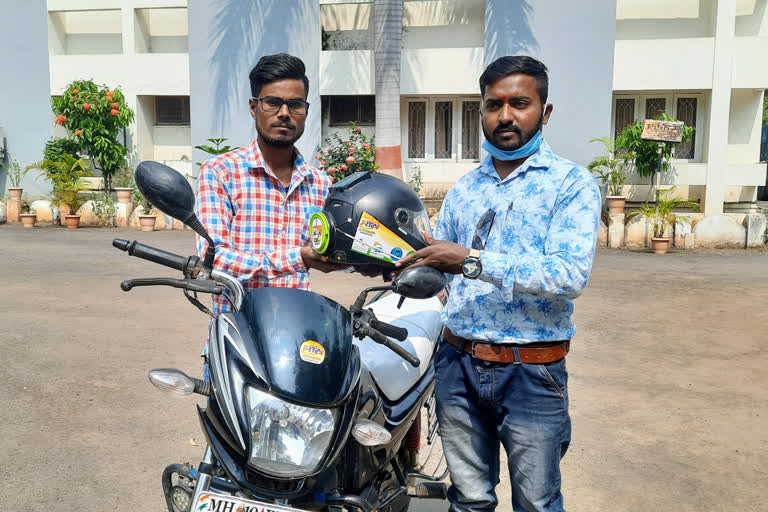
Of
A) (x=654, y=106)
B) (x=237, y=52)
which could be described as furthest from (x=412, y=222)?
(x=654, y=106)

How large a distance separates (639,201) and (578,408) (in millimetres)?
12527

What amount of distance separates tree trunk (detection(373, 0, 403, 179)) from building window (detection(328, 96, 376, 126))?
3957 mm

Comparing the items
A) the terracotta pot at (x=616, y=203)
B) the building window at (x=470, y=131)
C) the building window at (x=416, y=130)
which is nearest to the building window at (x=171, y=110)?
the building window at (x=416, y=130)

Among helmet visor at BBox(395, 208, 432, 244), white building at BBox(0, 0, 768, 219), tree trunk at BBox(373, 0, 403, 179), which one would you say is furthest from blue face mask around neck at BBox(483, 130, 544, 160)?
white building at BBox(0, 0, 768, 219)

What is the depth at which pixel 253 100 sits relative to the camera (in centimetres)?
272

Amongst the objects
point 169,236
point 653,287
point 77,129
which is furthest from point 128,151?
point 653,287

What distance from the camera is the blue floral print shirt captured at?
6.73 feet

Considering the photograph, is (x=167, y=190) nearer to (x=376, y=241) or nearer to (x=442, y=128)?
(x=376, y=241)

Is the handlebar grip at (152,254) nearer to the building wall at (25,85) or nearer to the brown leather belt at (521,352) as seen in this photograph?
the brown leather belt at (521,352)

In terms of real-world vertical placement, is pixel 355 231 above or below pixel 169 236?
above

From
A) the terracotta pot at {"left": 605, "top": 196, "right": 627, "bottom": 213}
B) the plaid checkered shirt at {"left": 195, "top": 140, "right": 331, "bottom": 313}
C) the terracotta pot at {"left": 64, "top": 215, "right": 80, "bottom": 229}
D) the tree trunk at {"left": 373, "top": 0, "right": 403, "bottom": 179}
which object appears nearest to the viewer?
the plaid checkered shirt at {"left": 195, "top": 140, "right": 331, "bottom": 313}

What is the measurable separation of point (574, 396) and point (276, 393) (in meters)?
3.73

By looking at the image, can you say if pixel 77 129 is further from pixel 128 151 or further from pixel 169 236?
pixel 169 236

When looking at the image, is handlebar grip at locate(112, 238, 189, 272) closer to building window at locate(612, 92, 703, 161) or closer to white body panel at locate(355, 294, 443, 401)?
white body panel at locate(355, 294, 443, 401)
